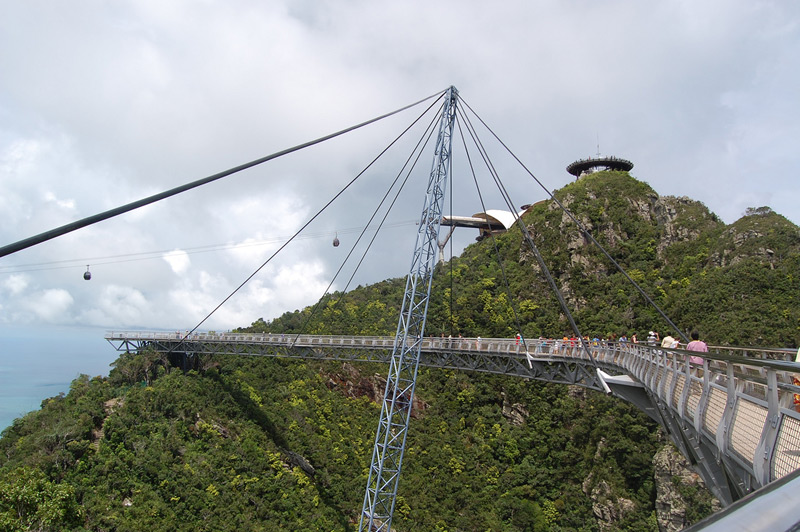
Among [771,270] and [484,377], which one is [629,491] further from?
[771,270]

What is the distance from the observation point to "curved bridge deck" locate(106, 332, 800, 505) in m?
6.00

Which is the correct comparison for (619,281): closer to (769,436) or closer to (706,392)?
(706,392)

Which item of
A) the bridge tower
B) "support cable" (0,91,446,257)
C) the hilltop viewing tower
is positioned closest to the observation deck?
the hilltop viewing tower

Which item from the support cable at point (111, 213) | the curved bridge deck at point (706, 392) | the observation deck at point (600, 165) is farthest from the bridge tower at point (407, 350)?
the observation deck at point (600, 165)

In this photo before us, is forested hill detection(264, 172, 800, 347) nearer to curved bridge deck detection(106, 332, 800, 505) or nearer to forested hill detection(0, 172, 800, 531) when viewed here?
forested hill detection(0, 172, 800, 531)

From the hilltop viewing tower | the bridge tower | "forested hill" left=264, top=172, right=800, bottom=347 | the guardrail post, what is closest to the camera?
the guardrail post

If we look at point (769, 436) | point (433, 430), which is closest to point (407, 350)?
point (433, 430)

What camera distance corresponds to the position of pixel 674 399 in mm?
12195

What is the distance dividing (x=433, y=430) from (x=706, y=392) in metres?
34.3

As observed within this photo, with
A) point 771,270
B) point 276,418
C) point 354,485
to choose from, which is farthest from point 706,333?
point 276,418

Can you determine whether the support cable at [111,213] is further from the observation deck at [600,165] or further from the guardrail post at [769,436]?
the observation deck at [600,165]

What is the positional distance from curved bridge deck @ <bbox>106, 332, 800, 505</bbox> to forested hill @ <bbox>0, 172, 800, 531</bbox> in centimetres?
892

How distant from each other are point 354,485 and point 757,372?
31050mm

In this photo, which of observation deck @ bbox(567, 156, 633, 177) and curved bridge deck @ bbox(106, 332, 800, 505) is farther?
observation deck @ bbox(567, 156, 633, 177)
